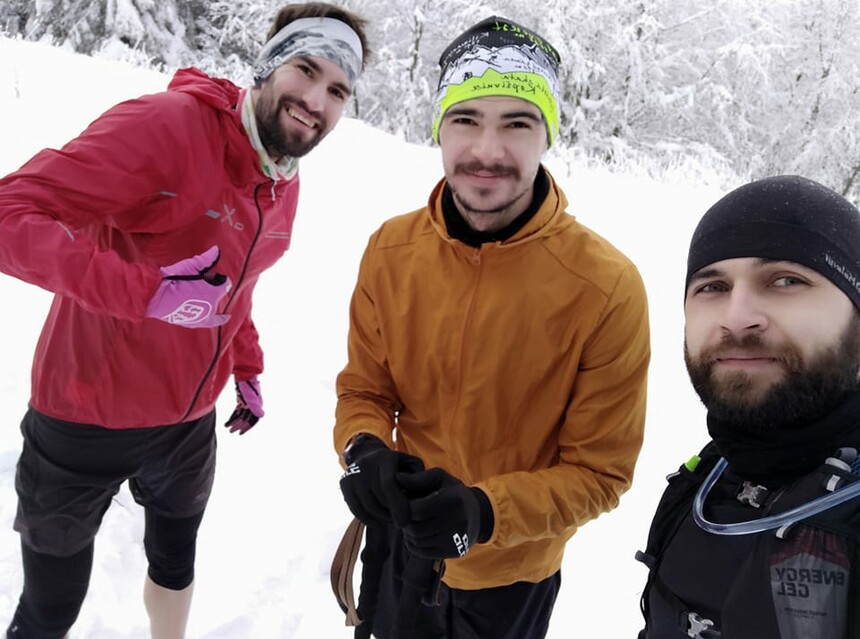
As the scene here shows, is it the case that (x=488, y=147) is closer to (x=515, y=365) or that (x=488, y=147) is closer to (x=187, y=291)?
(x=515, y=365)

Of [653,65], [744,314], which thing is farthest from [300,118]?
[653,65]

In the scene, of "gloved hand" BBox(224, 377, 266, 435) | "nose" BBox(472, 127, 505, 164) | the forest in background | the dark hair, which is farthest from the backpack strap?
the forest in background

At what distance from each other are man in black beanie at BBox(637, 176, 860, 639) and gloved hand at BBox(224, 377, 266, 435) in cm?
173

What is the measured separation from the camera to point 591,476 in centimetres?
148

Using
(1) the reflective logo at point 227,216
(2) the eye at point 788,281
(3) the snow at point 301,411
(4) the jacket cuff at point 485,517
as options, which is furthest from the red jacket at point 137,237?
(2) the eye at point 788,281

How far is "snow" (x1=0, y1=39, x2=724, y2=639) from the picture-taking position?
2539 millimetres

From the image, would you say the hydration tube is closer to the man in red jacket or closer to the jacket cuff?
the jacket cuff

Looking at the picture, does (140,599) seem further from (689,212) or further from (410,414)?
(689,212)

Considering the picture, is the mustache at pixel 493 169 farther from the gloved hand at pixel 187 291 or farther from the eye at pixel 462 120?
the gloved hand at pixel 187 291

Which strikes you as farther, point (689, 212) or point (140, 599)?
point (689, 212)

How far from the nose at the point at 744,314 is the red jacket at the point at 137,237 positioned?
1347 mm

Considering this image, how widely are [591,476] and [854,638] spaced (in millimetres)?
653

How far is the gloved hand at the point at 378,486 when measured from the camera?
1.27 metres

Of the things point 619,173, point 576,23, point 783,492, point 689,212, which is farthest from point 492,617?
point 576,23
